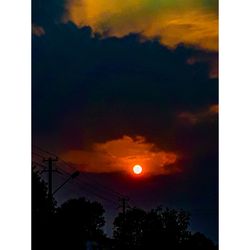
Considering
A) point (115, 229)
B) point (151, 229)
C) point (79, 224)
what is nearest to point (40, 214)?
point (79, 224)

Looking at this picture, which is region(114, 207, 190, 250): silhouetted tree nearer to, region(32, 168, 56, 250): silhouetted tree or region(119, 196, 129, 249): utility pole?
region(119, 196, 129, 249): utility pole

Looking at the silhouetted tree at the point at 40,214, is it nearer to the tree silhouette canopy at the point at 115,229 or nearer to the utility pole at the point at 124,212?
the tree silhouette canopy at the point at 115,229

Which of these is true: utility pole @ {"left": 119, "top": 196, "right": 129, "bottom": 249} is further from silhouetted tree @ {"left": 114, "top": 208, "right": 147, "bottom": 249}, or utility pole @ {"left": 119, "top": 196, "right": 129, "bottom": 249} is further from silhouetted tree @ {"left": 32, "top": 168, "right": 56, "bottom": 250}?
silhouetted tree @ {"left": 32, "top": 168, "right": 56, "bottom": 250}

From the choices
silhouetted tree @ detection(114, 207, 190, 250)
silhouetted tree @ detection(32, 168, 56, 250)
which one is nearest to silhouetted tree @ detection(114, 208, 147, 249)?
silhouetted tree @ detection(114, 207, 190, 250)

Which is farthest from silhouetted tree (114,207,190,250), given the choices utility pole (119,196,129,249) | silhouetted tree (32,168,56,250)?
silhouetted tree (32,168,56,250)

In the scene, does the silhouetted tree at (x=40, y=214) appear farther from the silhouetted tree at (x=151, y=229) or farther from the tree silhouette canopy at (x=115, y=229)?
the silhouetted tree at (x=151, y=229)

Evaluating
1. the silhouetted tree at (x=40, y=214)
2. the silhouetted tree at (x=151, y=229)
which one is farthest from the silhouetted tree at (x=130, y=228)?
the silhouetted tree at (x=40, y=214)

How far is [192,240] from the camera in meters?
2.53

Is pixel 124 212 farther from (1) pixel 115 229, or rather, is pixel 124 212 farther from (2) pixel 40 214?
(2) pixel 40 214

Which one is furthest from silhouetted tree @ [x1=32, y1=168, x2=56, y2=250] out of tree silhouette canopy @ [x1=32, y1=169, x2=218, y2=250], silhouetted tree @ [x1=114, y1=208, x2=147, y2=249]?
silhouetted tree @ [x1=114, y1=208, x2=147, y2=249]

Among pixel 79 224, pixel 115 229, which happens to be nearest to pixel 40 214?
pixel 79 224

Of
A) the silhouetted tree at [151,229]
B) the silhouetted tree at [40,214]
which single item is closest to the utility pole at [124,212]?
the silhouetted tree at [151,229]
